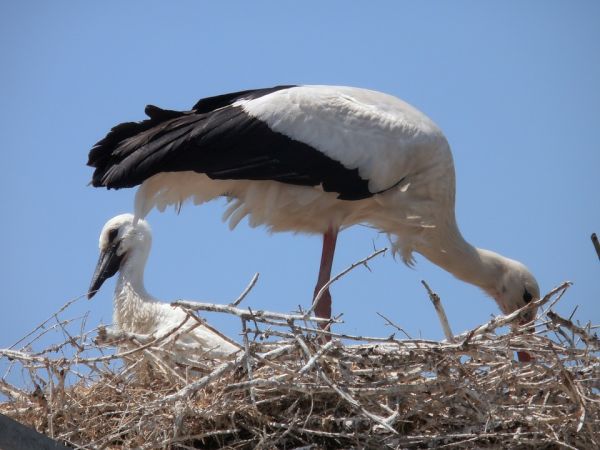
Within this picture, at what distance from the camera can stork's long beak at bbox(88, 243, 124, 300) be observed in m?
9.47

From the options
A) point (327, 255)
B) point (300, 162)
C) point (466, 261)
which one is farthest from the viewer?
point (466, 261)

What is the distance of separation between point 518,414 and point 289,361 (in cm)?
105

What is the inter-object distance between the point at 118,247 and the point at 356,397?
13.5ft

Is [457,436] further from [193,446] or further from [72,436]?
[72,436]

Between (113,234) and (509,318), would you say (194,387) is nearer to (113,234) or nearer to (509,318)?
(509,318)

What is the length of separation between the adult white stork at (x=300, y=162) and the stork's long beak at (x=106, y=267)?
1598mm

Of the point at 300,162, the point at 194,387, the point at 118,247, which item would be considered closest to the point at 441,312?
the point at 194,387

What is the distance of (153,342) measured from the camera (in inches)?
238

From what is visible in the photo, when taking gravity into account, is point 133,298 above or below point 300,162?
below

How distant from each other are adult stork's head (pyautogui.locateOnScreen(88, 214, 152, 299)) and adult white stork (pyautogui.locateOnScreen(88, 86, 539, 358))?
1.49 metres

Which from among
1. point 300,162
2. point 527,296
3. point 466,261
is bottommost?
point 527,296

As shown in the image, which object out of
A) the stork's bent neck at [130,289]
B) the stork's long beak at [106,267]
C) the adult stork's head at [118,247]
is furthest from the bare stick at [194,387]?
the stork's long beak at [106,267]

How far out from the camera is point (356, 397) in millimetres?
5773

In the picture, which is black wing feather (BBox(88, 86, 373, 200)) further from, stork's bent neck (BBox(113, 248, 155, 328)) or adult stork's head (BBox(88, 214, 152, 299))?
adult stork's head (BBox(88, 214, 152, 299))
